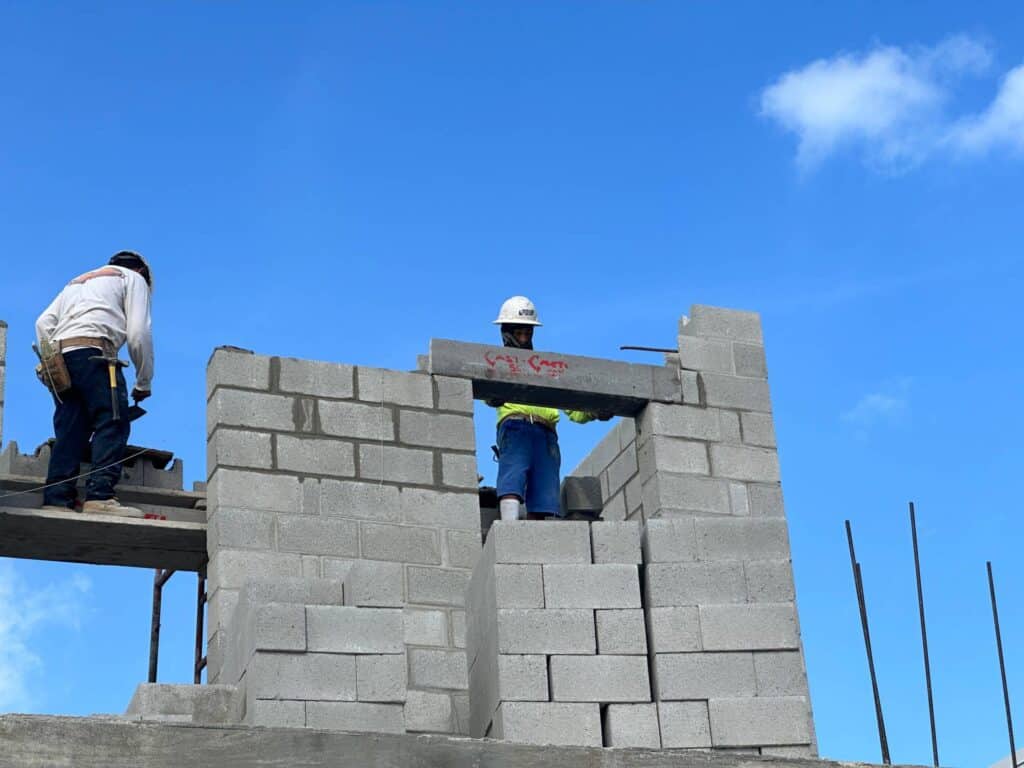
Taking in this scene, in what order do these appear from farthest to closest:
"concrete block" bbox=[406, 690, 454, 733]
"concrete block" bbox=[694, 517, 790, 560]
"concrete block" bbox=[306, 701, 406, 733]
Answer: "concrete block" bbox=[406, 690, 454, 733] < "concrete block" bbox=[694, 517, 790, 560] < "concrete block" bbox=[306, 701, 406, 733]

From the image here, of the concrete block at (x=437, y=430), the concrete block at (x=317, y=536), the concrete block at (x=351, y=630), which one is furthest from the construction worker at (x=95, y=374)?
the concrete block at (x=351, y=630)

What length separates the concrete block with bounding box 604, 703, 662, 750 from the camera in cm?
954

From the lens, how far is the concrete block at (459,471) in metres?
12.7

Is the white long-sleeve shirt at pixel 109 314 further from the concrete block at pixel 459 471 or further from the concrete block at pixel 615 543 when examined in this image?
the concrete block at pixel 615 543

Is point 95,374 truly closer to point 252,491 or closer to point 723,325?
point 252,491

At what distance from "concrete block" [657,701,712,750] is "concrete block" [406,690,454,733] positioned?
6.58 feet

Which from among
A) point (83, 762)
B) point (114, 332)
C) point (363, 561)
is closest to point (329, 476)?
point (363, 561)

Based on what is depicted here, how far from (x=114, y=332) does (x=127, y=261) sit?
0.62m

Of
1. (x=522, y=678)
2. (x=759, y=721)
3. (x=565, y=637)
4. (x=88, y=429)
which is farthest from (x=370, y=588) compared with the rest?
(x=88, y=429)

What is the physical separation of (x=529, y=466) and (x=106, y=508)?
294 centimetres

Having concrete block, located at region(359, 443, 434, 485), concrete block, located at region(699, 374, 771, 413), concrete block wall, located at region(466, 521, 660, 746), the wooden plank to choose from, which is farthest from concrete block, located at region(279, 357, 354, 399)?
concrete block wall, located at region(466, 521, 660, 746)

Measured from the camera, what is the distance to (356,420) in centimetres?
1266

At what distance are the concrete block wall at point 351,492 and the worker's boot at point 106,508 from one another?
507mm

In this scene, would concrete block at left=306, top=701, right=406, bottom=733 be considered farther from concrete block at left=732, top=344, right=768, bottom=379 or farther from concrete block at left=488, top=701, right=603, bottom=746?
concrete block at left=732, top=344, right=768, bottom=379
